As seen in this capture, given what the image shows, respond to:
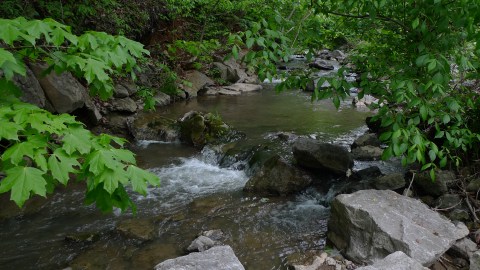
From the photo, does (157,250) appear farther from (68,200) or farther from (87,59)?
(87,59)

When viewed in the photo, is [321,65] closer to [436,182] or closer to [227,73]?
[227,73]

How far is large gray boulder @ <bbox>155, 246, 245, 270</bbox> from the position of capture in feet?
12.1

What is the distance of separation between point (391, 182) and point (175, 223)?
348 cm

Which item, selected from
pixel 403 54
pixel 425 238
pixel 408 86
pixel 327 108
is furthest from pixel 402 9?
pixel 327 108

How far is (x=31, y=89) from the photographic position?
716 centimetres

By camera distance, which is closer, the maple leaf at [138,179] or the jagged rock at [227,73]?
the maple leaf at [138,179]

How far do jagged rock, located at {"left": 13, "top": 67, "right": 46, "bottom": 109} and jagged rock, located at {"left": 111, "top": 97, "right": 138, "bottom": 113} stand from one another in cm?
366

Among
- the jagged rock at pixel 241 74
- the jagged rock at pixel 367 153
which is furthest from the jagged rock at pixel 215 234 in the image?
the jagged rock at pixel 241 74

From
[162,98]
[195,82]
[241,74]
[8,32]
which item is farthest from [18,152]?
[241,74]

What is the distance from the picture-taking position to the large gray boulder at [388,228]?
401 centimetres

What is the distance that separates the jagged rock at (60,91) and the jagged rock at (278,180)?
4544 millimetres

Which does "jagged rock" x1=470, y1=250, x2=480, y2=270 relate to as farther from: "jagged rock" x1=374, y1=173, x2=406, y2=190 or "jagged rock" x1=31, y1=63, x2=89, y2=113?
"jagged rock" x1=31, y1=63, x2=89, y2=113

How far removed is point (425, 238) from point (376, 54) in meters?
2.62

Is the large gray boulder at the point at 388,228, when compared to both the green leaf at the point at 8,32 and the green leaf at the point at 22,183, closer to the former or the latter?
the green leaf at the point at 22,183
